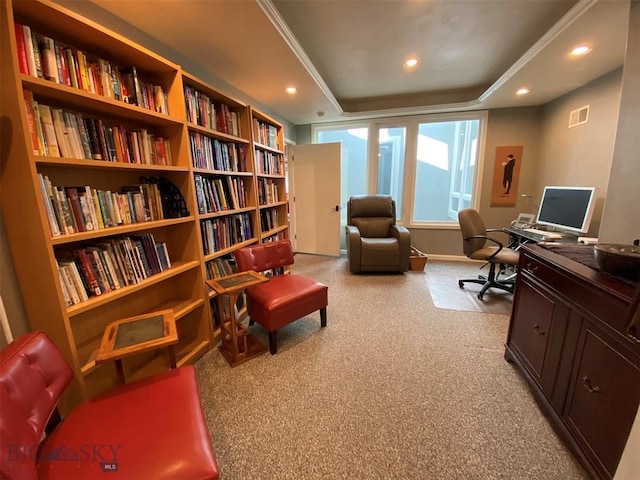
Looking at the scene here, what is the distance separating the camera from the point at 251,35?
179 centimetres

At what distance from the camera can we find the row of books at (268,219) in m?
2.88

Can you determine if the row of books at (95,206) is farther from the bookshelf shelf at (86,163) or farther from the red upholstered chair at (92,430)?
the red upholstered chair at (92,430)

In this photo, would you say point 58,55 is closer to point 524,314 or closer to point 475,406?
point 475,406

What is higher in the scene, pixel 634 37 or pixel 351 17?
pixel 351 17

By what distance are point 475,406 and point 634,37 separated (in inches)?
91.0

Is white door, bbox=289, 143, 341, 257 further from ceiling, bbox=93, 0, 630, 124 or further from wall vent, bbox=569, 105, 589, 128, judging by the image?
wall vent, bbox=569, 105, 589, 128

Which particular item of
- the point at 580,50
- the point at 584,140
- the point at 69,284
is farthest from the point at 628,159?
the point at 69,284

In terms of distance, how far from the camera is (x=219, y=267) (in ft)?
7.19

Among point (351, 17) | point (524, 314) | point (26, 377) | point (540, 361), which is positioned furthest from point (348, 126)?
point (26, 377)

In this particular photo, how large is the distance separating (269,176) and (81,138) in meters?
1.74

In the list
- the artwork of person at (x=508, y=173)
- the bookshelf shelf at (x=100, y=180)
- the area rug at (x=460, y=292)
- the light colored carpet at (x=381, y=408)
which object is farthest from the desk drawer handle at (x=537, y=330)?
the artwork of person at (x=508, y=173)

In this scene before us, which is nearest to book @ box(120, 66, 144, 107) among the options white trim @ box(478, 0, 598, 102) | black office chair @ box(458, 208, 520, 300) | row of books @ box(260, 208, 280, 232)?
row of books @ box(260, 208, 280, 232)

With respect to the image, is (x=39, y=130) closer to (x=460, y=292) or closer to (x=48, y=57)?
(x=48, y=57)

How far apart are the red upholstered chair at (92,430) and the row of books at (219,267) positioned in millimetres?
1182
